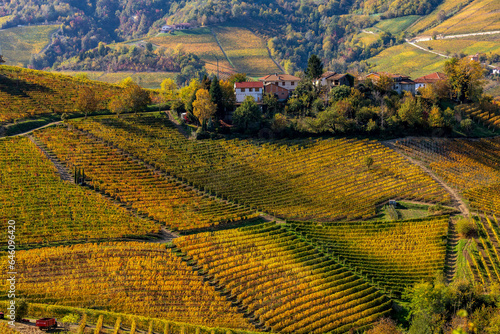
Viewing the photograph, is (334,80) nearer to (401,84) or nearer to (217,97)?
(401,84)

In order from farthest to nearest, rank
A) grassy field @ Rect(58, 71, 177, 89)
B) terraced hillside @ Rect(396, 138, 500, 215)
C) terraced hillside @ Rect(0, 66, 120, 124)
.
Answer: grassy field @ Rect(58, 71, 177, 89), terraced hillside @ Rect(0, 66, 120, 124), terraced hillside @ Rect(396, 138, 500, 215)

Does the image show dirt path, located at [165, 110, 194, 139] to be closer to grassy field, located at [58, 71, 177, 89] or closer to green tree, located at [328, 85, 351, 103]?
green tree, located at [328, 85, 351, 103]

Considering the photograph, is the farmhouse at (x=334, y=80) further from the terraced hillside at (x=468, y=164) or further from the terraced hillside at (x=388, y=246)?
the terraced hillside at (x=388, y=246)

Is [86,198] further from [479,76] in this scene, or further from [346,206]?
[479,76]

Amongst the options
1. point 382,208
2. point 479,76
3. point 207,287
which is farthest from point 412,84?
point 207,287

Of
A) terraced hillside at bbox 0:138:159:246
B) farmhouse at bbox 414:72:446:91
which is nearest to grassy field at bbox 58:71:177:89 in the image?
farmhouse at bbox 414:72:446:91
